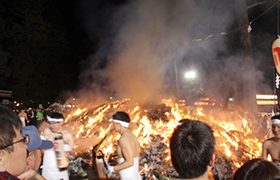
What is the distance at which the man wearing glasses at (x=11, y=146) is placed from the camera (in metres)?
1.26

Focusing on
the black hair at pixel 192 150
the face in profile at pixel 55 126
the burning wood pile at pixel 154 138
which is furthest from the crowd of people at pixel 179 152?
the burning wood pile at pixel 154 138

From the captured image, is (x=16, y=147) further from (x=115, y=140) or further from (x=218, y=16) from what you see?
(x=218, y=16)

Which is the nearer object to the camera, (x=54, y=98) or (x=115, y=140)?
(x=115, y=140)

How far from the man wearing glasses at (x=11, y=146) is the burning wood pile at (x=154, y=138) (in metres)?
4.04

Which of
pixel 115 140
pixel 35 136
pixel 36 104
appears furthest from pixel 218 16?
pixel 36 104

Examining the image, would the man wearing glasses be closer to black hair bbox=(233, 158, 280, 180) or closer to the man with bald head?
black hair bbox=(233, 158, 280, 180)

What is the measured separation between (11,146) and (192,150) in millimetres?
1254

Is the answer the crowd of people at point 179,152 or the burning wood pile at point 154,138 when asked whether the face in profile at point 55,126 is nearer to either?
the crowd of people at point 179,152

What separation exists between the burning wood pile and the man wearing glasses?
13.3 ft

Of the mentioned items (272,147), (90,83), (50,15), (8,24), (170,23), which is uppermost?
(50,15)

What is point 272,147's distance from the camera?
3.57m

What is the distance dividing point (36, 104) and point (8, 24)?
9.49 metres

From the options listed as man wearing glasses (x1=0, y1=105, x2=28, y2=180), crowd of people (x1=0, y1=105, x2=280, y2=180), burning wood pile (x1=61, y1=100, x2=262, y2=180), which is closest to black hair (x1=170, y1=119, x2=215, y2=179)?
crowd of people (x1=0, y1=105, x2=280, y2=180)

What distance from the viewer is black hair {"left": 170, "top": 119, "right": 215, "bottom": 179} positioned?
5.32 ft
